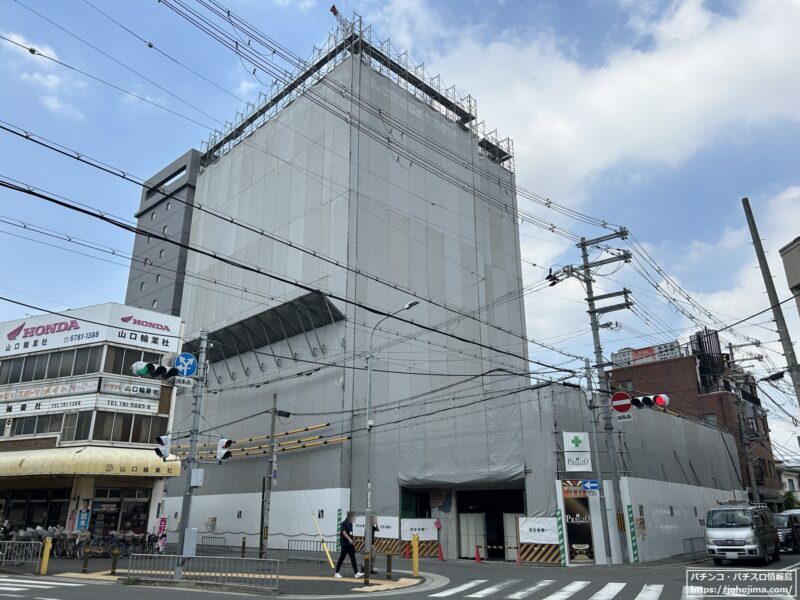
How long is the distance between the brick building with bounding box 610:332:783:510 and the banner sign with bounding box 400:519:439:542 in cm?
2889

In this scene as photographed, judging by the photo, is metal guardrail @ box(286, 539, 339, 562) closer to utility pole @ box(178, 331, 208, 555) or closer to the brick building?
utility pole @ box(178, 331, 208, 555)

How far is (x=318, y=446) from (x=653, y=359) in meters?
40.7

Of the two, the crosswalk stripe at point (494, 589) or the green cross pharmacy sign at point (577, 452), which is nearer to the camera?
the crosswalk stripe at point (494, 589)

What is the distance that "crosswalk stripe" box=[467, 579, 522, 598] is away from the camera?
1469 cm

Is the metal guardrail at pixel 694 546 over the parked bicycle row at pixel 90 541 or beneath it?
beneath

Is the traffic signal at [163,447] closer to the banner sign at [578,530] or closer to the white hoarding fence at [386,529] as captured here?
the white hoarding fence at [386,529]

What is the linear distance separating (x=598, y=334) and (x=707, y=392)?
129ft

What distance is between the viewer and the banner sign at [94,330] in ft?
100

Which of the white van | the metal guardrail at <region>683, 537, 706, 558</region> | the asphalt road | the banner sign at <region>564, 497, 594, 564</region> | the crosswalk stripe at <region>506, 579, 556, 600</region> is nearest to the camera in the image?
the asphalt road

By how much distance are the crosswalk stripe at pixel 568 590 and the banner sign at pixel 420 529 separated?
12475 mm

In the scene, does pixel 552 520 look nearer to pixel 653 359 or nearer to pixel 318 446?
pixel 318 446

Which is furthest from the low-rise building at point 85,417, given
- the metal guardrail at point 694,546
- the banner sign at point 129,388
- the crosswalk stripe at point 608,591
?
the metal guardrail at point 694,546

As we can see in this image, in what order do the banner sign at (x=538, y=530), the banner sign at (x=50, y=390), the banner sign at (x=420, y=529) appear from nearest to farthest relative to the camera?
the banner sign at (x=538, y=530) → the banner sign at (x=420, y=529) → the banner sign at (x=50, y=390)

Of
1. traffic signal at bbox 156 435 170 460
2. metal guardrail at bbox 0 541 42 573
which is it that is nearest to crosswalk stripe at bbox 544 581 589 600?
traffic signal at bbox 156 435 170 460
